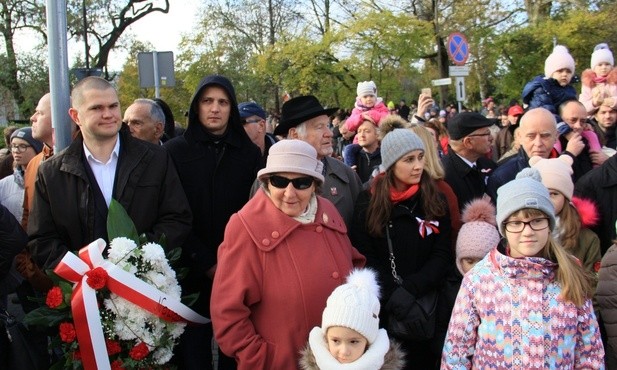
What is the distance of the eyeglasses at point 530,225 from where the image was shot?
3.16 metres

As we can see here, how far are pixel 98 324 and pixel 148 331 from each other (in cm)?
27

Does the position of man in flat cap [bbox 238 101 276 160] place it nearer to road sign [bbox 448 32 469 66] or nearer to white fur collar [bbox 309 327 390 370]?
white fur collar [bbox 309 327 390 370]

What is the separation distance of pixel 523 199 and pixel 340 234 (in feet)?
3.38

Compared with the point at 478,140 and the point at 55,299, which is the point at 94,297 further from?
the point at 478,140

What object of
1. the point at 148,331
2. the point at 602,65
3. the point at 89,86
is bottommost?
the point at 148,331

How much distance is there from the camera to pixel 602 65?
26.8 feet

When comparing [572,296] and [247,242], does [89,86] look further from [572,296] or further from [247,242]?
[572,296]

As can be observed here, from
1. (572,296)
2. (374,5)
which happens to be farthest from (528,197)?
(374,5)

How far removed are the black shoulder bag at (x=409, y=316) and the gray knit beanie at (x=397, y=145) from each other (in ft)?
2.78

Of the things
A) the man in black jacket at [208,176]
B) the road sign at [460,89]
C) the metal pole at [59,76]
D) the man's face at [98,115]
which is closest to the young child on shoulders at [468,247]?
the man in black jacket at [208,176]

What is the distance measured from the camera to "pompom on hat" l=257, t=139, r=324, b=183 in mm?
3248

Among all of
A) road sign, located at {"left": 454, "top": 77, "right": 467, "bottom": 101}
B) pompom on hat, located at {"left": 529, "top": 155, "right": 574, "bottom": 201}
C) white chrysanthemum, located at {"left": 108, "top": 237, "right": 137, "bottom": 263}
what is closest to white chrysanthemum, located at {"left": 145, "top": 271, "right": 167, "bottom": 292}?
white chrysanthemum, located at {"left": 108, "top": 237, "right": 137, "bottom": 263}

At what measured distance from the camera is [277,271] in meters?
3.21

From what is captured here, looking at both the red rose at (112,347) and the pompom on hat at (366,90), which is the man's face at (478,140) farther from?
the pompom on hat at (366,90)
